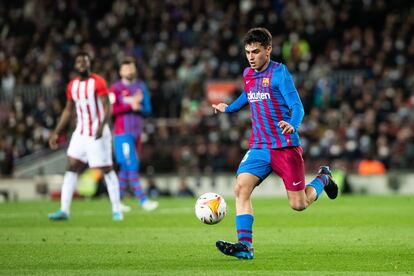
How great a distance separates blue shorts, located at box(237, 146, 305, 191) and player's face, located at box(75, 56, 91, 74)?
525cm

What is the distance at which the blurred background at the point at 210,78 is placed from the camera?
2459cm

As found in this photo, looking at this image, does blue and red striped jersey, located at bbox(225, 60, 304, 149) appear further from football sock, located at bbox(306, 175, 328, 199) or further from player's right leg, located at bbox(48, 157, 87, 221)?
player's right leg, located at bbox(48, 157, 87, 221)

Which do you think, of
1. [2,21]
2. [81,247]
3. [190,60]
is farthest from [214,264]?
[2,21]

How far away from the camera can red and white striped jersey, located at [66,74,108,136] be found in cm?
1410

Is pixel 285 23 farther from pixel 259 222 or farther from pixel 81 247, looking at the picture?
pixel 81 247

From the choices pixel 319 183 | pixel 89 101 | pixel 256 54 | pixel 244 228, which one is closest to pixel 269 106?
pixel 256 54

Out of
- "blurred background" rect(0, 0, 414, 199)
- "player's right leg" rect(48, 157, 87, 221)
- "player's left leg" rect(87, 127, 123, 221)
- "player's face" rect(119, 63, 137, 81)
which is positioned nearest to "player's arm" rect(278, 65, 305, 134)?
"player's left leg" rect(87, 127, 123, 221)

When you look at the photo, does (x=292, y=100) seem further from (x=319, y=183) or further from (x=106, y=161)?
(x=106, y=161)

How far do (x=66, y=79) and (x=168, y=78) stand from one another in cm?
325

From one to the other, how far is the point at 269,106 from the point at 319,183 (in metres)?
1.41

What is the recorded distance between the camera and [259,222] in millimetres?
14023

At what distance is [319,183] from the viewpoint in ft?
33.7

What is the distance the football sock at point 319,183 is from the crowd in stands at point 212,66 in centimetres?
1366

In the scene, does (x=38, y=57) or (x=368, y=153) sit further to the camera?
(x=38, y=57)
